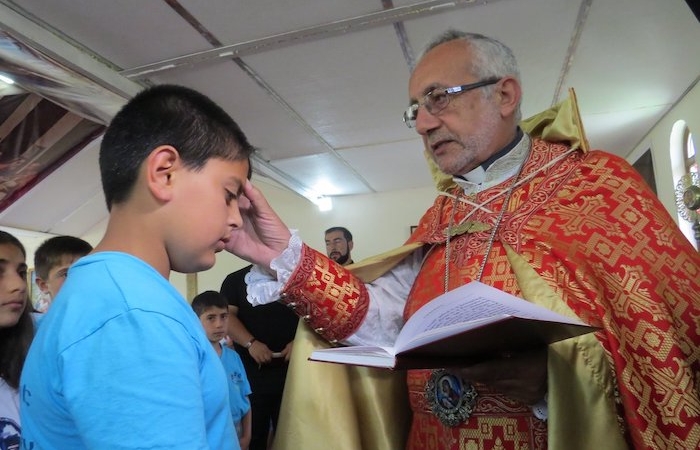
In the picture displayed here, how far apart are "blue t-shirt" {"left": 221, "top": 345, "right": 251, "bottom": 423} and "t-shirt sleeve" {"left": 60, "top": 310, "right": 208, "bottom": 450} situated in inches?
96.0

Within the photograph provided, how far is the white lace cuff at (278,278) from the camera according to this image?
1.58 m

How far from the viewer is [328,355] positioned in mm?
1137

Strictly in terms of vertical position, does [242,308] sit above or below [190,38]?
below

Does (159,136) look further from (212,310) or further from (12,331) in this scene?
(212,310)

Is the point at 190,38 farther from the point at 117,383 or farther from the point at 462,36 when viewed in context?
the point at 117,383

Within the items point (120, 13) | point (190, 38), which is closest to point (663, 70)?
point (190, 38)

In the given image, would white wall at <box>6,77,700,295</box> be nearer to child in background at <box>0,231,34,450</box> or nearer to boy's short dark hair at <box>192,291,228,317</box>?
boy's short dark hair at <box>192,291,228,317</box>

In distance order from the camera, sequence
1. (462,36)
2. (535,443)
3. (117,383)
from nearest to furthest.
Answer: (117,383)
(535,443)
(462,36)

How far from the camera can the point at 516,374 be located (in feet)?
3.99

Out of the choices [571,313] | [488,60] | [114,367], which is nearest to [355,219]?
[488,60]

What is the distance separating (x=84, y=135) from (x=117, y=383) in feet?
18.1

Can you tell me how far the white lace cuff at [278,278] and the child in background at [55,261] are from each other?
153 cm

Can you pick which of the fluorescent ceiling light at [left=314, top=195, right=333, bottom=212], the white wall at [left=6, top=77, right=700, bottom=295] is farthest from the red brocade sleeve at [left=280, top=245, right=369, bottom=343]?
the fluorescent ceiling light at [left=314, top=195, right=333, bottom=212]

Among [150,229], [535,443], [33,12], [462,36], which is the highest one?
[33,12]
